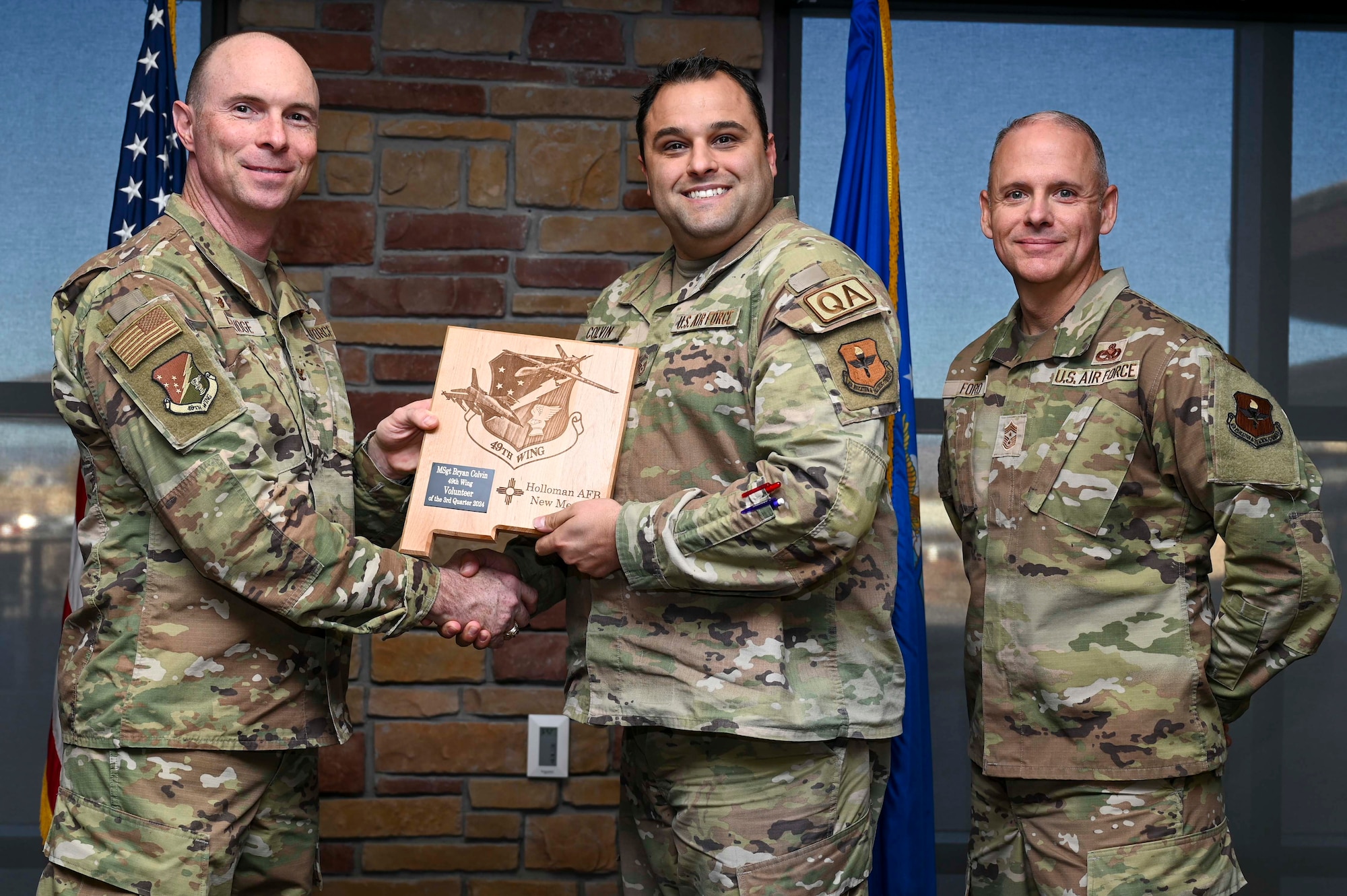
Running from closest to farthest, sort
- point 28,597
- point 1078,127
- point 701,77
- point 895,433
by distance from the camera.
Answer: point 701,77 < point 1078,127 < point 895,433 < point 28,597

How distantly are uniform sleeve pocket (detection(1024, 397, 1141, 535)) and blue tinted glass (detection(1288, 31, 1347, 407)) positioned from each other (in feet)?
5.42

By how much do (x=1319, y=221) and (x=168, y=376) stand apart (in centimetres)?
298

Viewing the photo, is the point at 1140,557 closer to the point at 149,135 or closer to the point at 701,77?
the point at 701,77

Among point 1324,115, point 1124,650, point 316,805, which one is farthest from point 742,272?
point 1324,115

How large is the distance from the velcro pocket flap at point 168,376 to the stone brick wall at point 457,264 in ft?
3.78

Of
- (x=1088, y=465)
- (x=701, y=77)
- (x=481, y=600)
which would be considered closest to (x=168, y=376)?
(x=481, y=600)

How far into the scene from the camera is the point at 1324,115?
3.10m

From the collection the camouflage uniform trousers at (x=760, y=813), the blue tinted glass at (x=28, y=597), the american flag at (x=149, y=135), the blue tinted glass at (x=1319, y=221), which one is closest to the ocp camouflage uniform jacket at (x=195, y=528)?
the camouflage uniform trousers at (x=760, y=813)

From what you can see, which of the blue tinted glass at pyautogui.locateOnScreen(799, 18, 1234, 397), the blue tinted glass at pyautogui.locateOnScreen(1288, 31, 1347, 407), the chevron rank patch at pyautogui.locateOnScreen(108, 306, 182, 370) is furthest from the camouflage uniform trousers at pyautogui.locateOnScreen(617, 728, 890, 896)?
the blue tinted glass at pyautogui.locateOnScreen(1288, 31, 1347, 407)

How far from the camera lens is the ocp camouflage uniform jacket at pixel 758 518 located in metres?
1.57

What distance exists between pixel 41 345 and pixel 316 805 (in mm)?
1751

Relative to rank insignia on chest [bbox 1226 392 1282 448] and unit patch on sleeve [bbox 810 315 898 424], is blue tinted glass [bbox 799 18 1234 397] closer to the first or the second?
rank insignia on chest [bbox 1226 392 1282 448]

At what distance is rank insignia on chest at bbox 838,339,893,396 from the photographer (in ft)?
5.24

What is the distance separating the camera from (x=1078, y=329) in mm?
1884
